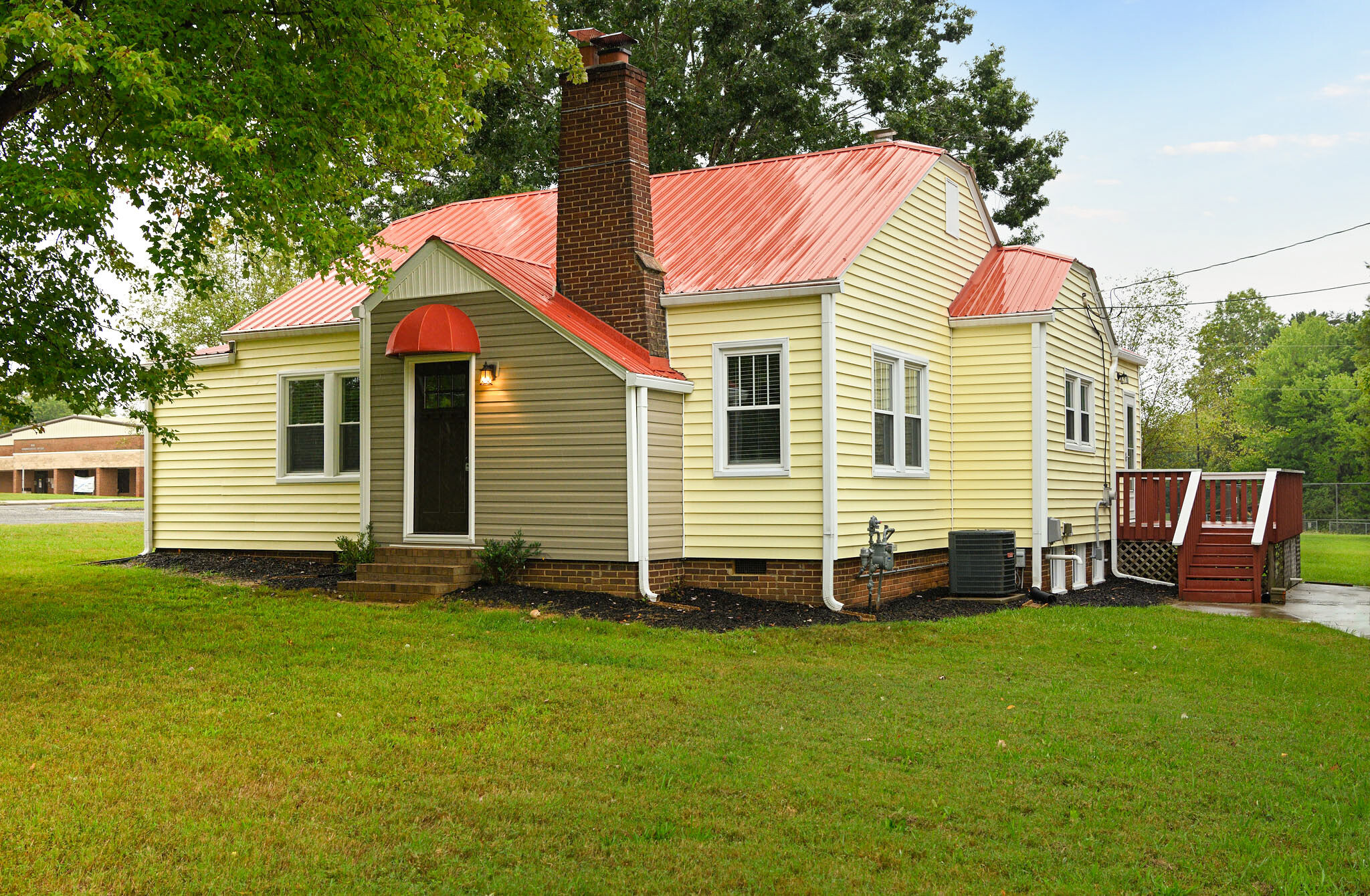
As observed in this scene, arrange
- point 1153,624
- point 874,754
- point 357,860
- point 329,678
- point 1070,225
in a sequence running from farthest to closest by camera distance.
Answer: point 1070,225
point 1153,624
point 329,678
point 874,754
point 357,860

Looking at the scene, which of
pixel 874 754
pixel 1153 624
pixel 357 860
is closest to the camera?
pixel 357 860

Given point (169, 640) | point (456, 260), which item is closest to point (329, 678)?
point (169, 640)

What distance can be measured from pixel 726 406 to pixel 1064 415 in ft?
19.3

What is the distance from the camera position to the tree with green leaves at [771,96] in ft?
83.1

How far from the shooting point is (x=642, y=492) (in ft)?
39.2

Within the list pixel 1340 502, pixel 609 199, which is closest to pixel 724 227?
pixel 609 199

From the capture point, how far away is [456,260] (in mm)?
12812

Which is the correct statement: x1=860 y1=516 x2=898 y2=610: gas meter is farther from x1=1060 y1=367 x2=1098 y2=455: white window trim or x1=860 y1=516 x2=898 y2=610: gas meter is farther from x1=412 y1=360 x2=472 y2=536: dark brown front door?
x1=412 y1=360 x2=472 y2=536: dark brown front door

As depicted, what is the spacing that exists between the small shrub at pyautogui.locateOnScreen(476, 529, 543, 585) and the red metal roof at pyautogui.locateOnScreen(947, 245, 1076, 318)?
6.90 metres

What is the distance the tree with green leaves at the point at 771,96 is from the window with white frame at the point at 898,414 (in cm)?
1311

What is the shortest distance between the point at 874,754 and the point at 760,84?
2183 cm

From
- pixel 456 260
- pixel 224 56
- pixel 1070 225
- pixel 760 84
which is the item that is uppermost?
pixel 1070 225

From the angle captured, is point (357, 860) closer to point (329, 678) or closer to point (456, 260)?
point (329, 678)

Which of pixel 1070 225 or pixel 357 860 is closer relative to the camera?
pixel 357 860
